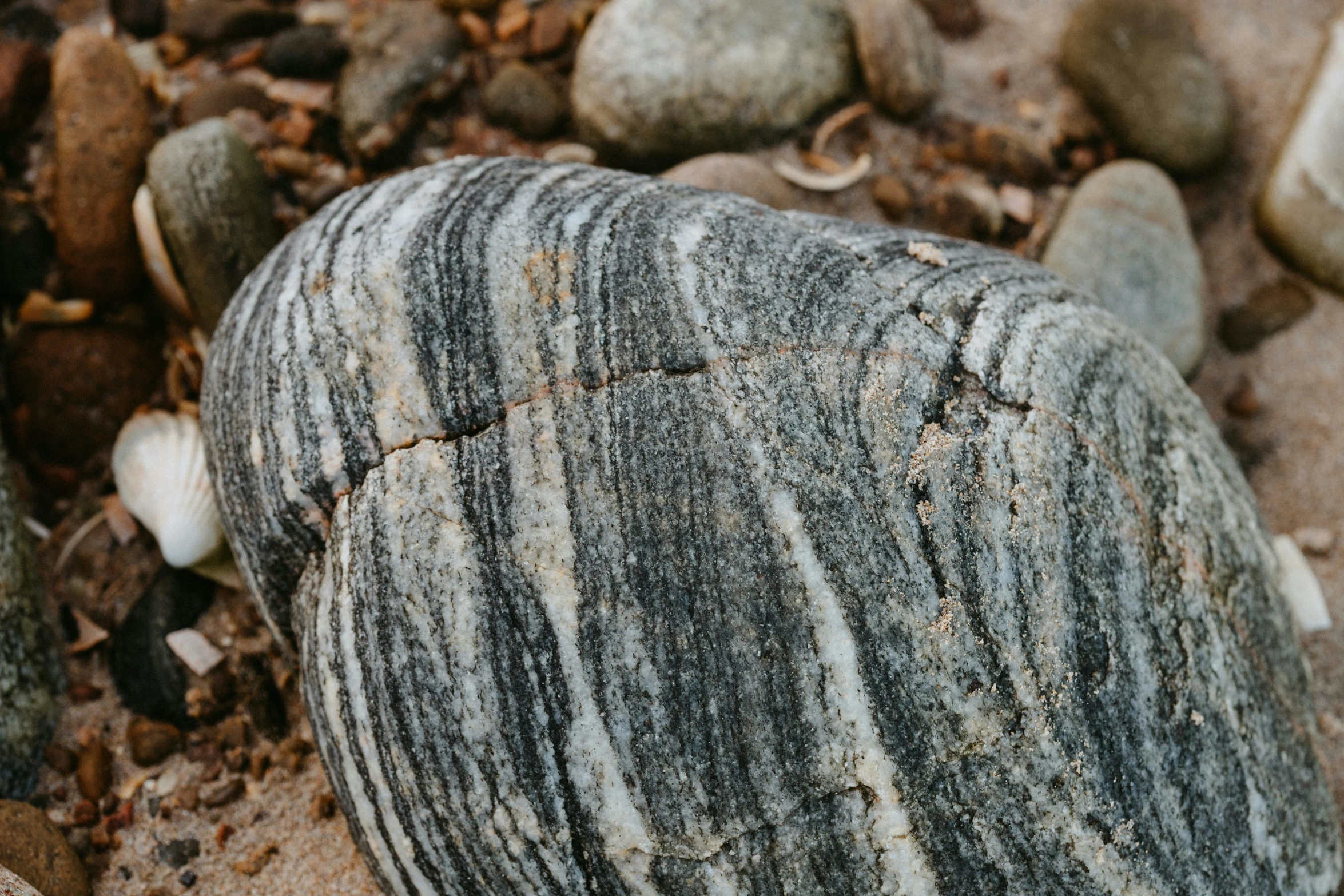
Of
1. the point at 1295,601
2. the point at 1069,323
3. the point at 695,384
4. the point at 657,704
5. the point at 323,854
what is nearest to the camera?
the point at 657,704

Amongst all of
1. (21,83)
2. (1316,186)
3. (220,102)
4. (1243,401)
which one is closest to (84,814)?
(220,102)

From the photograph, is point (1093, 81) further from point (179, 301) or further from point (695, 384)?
point (179, 301)

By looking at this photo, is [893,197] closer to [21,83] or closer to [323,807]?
[323,807]

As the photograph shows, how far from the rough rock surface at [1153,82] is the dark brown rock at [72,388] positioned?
3.40 meters

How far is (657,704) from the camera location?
169 cm

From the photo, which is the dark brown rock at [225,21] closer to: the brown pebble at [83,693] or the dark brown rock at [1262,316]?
the brown pebble at [83,693]

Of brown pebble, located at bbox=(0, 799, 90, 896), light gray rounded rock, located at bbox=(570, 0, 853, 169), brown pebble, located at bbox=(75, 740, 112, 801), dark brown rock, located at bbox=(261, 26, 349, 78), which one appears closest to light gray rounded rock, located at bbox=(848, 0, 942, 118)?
light gray rounded rock, located at bbox=(570, 0, 853, 169)

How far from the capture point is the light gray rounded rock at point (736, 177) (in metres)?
2.86

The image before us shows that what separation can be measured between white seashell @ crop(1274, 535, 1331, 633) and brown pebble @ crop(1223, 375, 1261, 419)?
1.58 ft

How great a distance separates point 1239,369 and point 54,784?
148 inches

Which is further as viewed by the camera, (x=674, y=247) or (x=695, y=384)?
(x=674, y=247)

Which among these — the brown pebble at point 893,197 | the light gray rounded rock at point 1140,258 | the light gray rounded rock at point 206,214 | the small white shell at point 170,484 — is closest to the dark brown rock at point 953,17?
the brown pebble at point 893,197

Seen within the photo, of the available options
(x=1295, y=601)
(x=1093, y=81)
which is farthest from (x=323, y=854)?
(x=1093, y=81)

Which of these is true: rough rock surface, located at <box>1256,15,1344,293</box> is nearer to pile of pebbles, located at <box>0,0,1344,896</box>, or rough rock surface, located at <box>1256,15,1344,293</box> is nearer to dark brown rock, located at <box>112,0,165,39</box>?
pile of pebbles, located at <box>0,0,1344,896</box>
